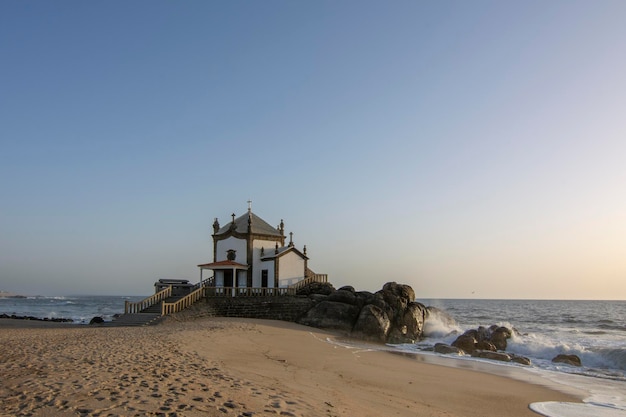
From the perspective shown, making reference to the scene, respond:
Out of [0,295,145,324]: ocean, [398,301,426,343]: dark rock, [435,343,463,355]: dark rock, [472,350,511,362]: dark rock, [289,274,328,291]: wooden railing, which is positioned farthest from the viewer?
[0,295,145,324]: ocean

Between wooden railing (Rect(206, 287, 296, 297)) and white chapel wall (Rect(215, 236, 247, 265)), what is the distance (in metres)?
3.91

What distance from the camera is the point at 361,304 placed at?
107 ft

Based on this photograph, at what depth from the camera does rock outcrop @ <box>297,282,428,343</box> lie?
3023 centimetres

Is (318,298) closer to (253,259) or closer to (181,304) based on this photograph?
(253,259)

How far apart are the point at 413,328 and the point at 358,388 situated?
2159cm

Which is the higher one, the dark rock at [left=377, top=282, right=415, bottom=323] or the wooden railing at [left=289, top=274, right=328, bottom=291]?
the wooden railing at [left=289, top=274, right=328, bottom=291]

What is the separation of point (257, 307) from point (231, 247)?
7233 mm

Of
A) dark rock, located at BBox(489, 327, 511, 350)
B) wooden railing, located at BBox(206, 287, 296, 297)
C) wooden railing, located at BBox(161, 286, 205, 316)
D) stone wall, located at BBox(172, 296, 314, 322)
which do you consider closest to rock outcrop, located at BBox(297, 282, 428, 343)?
stone wall, located at BBox(172, 296, 314, 322)

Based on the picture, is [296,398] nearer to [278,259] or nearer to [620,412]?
[620,412]

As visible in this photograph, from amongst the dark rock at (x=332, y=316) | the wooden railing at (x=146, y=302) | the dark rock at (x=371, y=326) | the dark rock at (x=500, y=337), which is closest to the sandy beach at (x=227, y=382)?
the dark rock at (x=371, y=326)

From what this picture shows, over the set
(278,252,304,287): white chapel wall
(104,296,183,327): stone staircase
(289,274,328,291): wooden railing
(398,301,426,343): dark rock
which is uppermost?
(278,252,304,287): white chapel wall

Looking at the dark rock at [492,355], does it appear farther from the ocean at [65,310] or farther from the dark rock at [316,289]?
the ocean at [65,310]

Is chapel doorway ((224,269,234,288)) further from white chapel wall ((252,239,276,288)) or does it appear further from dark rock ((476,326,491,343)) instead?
dark rock ((476,326,491,343))

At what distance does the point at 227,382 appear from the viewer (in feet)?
34.3
